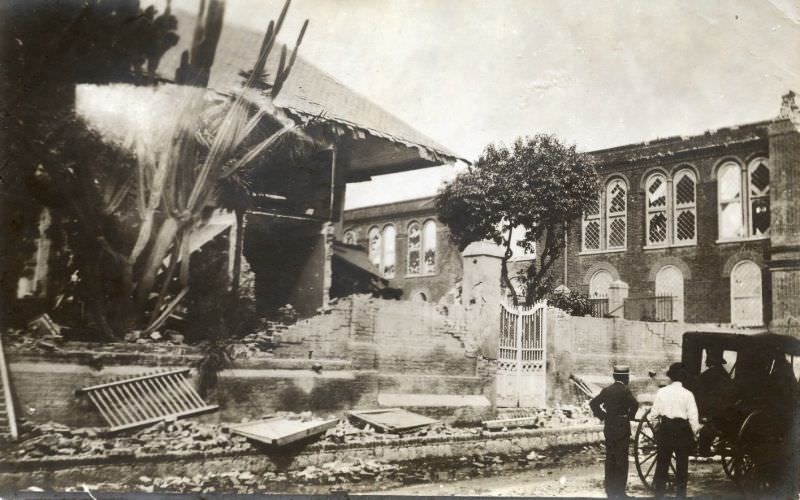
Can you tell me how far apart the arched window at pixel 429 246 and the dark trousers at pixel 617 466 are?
25.5 ft

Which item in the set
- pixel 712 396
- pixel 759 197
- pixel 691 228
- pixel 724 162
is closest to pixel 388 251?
pixel 691 228

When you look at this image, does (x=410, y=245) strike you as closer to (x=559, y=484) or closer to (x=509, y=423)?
(x=509, y=423)

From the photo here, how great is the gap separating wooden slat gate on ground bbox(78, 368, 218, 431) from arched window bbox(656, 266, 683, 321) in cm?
675

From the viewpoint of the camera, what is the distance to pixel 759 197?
8.44 metres

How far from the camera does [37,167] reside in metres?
5.38

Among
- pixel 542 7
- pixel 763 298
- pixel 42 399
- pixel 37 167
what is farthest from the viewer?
pixel 763 298

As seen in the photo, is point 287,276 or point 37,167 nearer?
point 37,167

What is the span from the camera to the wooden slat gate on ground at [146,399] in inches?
200

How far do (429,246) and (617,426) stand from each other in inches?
359

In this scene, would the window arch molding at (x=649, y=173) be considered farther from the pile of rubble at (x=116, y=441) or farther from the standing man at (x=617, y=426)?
the pile of rubble at (x=116, y=441)

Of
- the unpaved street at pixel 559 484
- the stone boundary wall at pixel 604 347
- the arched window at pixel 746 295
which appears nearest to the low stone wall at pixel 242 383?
the stone boundary wall at pixel 604 347

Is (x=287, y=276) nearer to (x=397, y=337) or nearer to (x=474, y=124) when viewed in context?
(x=397, y=337)

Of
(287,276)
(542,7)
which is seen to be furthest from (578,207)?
(287,276)

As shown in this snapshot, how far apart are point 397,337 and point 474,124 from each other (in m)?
2.59
